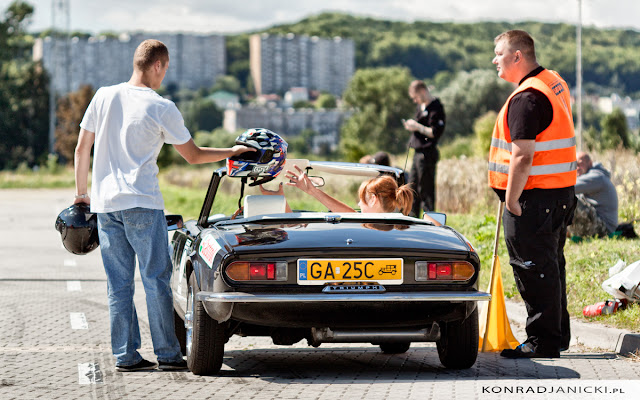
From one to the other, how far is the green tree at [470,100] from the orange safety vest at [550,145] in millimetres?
105963

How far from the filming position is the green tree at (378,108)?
421ft

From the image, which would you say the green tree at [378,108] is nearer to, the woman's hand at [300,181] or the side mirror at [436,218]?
the woman's hand at [300,181]

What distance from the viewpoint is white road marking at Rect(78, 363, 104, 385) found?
19.0 ft

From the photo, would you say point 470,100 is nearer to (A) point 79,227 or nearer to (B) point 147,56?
(A) point 79,227

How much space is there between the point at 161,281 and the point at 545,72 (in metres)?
2.86

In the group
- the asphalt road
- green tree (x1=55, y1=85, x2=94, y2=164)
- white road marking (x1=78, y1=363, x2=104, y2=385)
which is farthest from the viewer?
green tree (x1=55, y1=85, x2=94, y2=164)

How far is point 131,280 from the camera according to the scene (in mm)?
6230

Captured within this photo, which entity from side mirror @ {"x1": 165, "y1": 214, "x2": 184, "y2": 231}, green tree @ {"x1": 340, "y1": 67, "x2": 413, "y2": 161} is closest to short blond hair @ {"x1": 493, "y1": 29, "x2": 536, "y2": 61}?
side mirror @ {"x1": 165, "y1": 214, "x2": 184, "y2": 231}

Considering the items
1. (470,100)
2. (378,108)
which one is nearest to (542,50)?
(470,100)

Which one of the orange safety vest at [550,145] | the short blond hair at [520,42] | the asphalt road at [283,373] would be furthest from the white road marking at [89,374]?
the short blond hair at [520,42]

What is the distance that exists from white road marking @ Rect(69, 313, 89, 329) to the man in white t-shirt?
2.36 m

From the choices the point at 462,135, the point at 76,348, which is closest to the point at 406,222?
the point at 76,348

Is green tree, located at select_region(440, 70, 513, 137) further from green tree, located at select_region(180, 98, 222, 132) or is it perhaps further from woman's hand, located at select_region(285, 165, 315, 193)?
woman's hand, located at select_region(285, 165, 315, 193)

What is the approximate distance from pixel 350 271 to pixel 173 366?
1.38 meters
